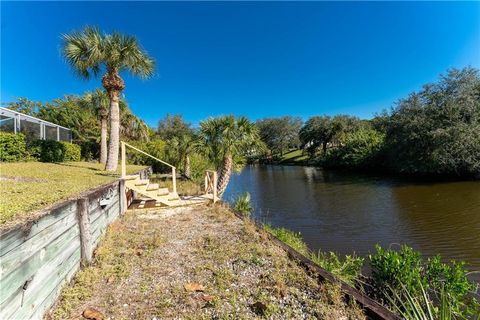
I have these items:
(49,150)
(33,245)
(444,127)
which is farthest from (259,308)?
(444,127)

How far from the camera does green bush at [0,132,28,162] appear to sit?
30.7ft

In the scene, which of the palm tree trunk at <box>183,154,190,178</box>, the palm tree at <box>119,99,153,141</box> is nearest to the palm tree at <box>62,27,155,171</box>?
the palm tree trunk at <box>183,154,190,178</box>

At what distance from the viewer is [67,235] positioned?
3.12 m

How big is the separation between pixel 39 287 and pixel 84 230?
122 centimetres

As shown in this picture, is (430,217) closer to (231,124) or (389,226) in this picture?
(389,226)

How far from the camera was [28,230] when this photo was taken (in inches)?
88.8

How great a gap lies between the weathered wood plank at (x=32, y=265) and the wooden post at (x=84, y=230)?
246 mm

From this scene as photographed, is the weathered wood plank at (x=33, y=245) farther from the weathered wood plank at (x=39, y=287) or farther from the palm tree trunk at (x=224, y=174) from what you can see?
the palm tree trunk at (x=224, y=174)

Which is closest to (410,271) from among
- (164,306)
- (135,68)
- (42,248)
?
(164,306)

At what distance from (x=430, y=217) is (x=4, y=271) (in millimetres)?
11577

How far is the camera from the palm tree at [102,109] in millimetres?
13234

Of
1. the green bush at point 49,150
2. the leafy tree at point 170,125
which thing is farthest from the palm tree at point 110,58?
the leafy tree at point 170,125

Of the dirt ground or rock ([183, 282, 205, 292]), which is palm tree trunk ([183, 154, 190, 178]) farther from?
rock ([183, 282, 205, 292])

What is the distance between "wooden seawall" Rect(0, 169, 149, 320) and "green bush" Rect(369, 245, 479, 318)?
388 cm
